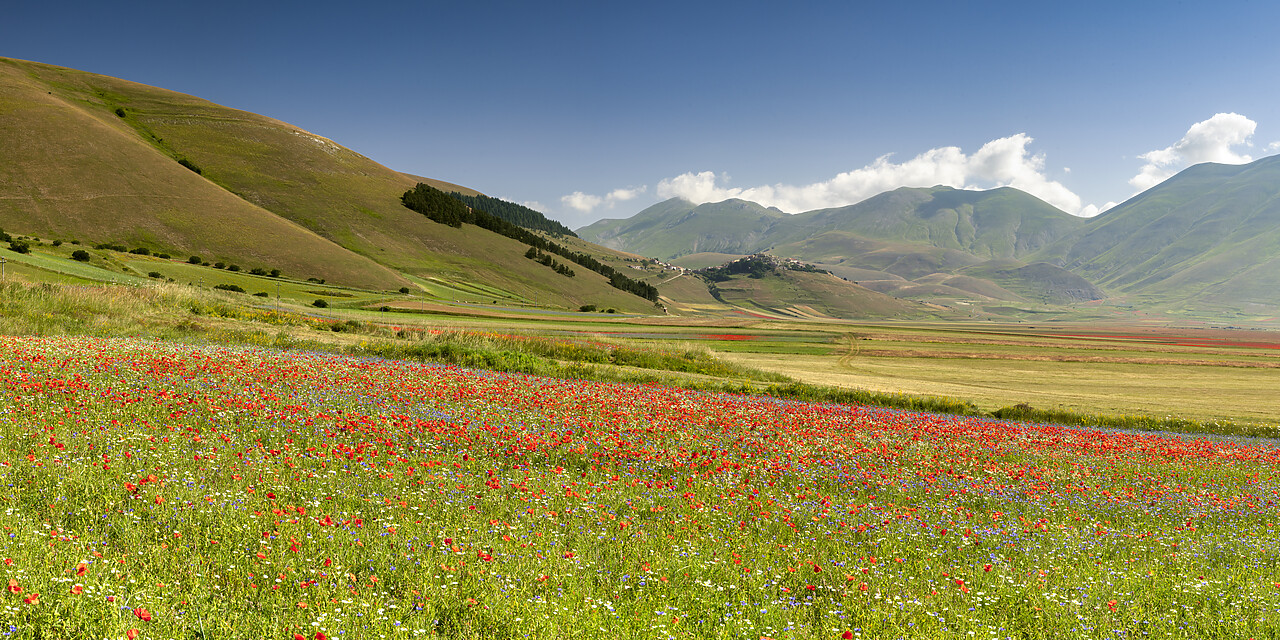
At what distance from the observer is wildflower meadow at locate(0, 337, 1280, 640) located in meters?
5.42

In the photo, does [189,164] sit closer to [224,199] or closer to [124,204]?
[224,199]

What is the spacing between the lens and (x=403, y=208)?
174 metres

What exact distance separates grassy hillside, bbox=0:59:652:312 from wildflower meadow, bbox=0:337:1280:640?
349ft

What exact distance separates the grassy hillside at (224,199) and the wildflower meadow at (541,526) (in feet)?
349

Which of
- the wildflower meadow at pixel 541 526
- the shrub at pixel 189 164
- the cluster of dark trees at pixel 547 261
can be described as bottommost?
the wildflower meadow at pixel 541 526

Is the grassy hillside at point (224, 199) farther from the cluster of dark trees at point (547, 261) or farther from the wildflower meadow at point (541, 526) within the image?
the wildflower meadow at point (541, 526)

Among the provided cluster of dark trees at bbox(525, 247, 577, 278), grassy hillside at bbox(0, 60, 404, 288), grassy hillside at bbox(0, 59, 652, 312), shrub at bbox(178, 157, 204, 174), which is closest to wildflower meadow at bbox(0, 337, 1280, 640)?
grassy hillside at bbox(0, 59, 652, 312)

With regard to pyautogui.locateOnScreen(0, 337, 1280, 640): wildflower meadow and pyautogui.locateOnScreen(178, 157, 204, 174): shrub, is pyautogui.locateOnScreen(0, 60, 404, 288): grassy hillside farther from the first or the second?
pyautogui.locateOnScreen(0, 337, 1280, 640): wildflower meadow

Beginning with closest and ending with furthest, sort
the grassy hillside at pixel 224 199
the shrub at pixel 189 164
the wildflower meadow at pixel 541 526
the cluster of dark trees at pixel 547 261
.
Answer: the wildflower meadow at pixel 541 526, the grassy hillside at pixel 224 199, the shrub at pixel 189 164, the cluster of dark trees at pixel 547 261

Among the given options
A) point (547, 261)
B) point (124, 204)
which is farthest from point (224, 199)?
point (547, 261)

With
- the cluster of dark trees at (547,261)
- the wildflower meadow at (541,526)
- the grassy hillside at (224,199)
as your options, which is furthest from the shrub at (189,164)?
the wildflower meadow at (541,526)

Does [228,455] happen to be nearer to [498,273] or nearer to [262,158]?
[498,273]

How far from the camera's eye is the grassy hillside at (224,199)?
10750 centimetres

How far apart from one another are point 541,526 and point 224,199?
15026cm
